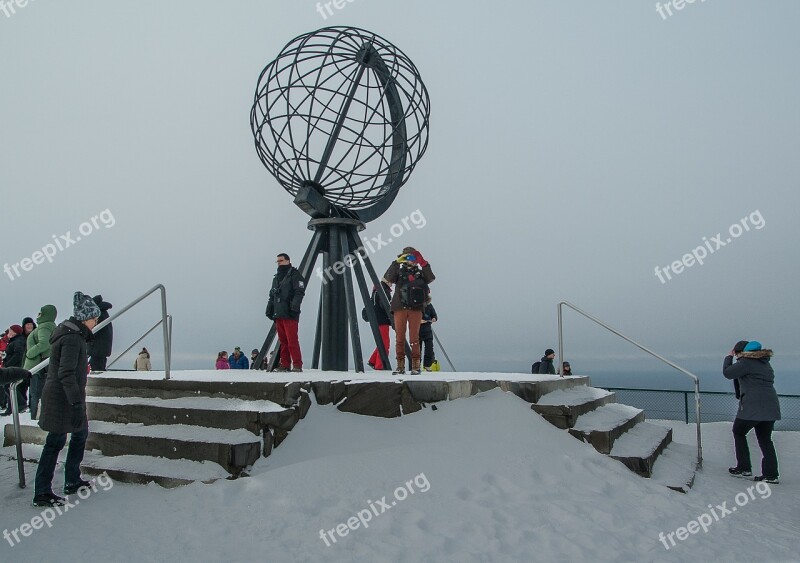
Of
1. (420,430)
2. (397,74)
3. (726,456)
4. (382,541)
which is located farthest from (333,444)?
(397,74)

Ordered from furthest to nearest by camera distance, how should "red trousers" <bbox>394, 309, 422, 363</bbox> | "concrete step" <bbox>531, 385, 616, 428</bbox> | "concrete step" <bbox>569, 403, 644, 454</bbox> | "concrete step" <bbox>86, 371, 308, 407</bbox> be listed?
"red trousers" <bbox>394, 309, 422, 363</bbox>
"concrete step" <bbox>531, 385, 616, 428</bbox>
"concrete step" <bbox>569, 403, 644, 454</bbox>
"concrete step" <bbox>86, 371, 308, 407</bbox>

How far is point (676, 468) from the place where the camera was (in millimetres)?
5664

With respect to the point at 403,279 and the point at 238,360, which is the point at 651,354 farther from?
the point at 238,360

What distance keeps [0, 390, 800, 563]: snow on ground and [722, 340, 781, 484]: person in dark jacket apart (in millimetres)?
384

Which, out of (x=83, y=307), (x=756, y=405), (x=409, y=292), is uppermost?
(x=409, y=292)

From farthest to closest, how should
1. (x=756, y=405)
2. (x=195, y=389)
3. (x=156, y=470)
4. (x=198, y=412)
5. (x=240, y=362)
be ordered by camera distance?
1. (x=240, y=362)
2. (x=756, y=405)
3. (x=195, y=389)
4. (x=198, y=412)
5. (x=156, y=470)

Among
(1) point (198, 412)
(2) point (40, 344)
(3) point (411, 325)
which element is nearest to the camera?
(1) point (198, 412)

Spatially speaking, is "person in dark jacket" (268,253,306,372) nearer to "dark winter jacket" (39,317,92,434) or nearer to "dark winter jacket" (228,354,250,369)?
"dark winter jacket" (39,317,92,434)

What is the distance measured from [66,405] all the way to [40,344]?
3.66m

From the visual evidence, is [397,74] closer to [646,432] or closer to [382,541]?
[646,432]

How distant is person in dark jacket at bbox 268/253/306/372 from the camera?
23.4ft

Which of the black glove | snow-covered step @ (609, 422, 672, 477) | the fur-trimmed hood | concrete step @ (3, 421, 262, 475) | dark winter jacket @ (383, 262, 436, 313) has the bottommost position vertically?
snow-covered step @ (609, 422, 672, 477)

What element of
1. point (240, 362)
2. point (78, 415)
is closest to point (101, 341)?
point (78, 415)

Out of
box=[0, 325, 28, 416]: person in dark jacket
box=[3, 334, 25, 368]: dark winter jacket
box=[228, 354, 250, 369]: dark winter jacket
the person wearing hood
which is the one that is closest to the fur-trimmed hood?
the person wearing hood
